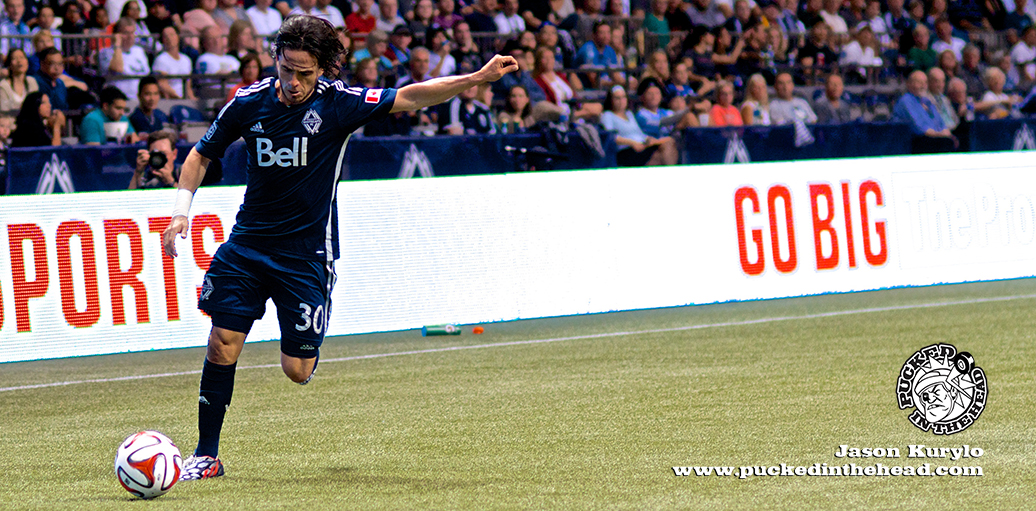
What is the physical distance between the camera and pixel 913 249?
525 inches

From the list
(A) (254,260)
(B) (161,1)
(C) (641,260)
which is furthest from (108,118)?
(A) (254,260)

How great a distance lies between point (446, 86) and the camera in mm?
5754

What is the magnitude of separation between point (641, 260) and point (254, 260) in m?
6.72

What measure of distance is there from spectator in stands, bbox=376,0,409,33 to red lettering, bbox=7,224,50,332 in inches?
292

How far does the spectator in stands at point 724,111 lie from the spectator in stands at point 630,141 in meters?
1.20

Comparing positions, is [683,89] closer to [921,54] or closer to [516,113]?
[516,113]

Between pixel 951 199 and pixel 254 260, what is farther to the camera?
pixel 951 199

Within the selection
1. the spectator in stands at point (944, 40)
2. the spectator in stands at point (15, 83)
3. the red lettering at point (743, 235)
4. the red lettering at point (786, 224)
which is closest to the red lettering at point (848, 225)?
the red lettering at point (786, 224)

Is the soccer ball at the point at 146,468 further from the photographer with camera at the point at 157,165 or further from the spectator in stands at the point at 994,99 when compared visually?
the spectator in stands at the point at 994,99

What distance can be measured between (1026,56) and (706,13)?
555 centimetres

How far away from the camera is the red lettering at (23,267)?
32.4 feet

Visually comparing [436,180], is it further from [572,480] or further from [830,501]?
[830,501]

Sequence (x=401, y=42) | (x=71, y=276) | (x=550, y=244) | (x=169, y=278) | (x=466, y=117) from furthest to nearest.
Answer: (x=401, y=42) → (x=466, y=117) → (x=550, y=244) → (x=169, y=278) → (x=71, y=276)

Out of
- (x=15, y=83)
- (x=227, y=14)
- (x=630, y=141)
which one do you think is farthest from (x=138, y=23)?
(x=630, y=141)
